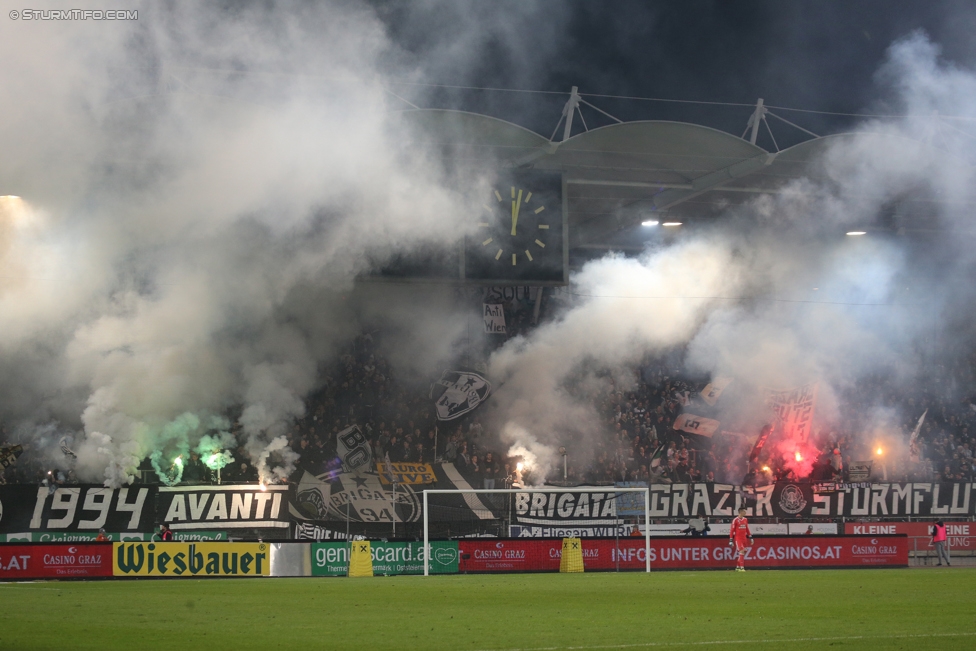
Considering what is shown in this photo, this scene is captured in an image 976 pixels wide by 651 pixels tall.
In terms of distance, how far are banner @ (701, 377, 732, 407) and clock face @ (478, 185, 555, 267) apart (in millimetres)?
11725

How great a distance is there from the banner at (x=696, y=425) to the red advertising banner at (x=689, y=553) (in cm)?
806

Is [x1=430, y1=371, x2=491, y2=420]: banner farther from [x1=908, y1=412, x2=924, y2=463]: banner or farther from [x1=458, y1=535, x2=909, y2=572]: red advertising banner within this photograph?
[x1=908, y1=412, x2=924, y2=463]: banner

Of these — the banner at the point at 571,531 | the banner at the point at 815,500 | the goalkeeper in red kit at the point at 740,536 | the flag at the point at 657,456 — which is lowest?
the goalkeeper in red kit at the point at 740,536

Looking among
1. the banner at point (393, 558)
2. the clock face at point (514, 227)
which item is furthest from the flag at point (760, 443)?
the banner at point (393, 558)

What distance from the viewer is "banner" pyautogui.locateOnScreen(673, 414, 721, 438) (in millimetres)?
30203

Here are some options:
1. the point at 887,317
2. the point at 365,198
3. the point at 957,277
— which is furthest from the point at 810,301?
the point at 365,198

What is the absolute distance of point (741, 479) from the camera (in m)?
29.3

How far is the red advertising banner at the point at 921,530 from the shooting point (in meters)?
25.1

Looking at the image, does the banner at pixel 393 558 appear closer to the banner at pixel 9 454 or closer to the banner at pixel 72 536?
the banner at pixel 72 536

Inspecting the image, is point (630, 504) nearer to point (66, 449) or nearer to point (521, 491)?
point (521, 491)

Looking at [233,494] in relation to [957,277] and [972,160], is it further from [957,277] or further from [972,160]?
[957,277]

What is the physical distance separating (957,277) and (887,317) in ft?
8.91

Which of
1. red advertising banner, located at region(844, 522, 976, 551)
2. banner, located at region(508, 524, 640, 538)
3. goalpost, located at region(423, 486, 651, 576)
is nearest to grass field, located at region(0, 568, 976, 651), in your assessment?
goalpost, located at region(423, 486, 651, 576)

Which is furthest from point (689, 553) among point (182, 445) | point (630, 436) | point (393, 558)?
point (182, 445)
